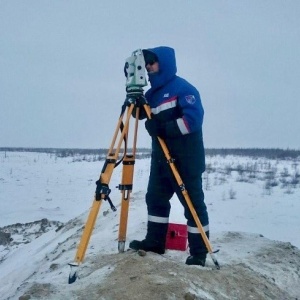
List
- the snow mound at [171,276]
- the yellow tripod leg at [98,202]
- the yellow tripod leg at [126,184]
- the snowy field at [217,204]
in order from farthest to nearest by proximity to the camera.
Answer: the snowy field at [217,204] → the yellow tripod leg at [126,184] → the yellow tripod leg at [98,202] → the snow mound at [171,276]

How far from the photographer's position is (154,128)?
3705mm

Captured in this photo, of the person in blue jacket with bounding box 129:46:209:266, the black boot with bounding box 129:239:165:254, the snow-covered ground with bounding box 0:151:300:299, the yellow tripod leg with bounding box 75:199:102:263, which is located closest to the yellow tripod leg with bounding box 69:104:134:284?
the yellow tripod leg with bounding box 75:199:102:263

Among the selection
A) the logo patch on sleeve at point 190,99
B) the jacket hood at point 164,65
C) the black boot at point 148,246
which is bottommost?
the black boot at point 148,246

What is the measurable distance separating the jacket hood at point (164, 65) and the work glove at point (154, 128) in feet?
1.38

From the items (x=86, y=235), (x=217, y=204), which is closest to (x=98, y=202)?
(x=86, y=235)

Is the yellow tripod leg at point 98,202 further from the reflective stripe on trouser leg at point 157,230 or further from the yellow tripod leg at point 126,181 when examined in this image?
the reflective stripe on trouser leg at point 157,230

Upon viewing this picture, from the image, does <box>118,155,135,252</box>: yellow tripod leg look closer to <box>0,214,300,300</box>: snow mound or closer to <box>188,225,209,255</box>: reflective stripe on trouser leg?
<box>0,214,300,300</box>: snow mound

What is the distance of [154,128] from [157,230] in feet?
3.46

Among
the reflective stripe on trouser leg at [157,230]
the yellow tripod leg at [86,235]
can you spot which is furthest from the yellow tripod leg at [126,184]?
the yellow tripod leg at [86,235]

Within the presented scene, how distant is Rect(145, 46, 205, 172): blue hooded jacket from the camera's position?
12.0 feet

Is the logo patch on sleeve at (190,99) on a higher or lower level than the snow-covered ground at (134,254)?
higher

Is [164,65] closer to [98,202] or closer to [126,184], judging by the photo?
[126,184]

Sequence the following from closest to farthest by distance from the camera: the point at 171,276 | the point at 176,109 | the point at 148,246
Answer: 1. the point at 171,276
2. the point at 176,109
3. the point at 148,246

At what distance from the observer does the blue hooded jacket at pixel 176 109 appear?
365 centimetres
